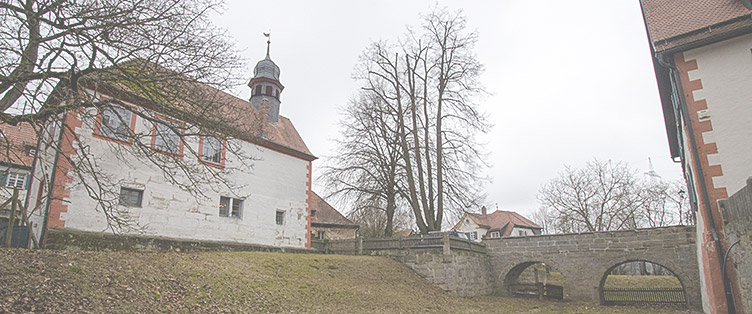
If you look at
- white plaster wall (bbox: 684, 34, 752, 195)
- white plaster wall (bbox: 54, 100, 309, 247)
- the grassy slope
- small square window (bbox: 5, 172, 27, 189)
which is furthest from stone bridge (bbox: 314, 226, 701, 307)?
small square window (bbox: 5, 172, 27, 189)

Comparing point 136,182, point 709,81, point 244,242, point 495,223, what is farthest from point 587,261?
point 495,223

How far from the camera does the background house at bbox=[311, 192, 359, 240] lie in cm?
2905

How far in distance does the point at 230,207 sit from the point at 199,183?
Result: 6594 mm

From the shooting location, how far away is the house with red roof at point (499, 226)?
4819cm

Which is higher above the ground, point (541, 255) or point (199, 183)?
point (199, 183)

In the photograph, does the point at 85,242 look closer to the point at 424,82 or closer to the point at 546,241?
the point at 424,82

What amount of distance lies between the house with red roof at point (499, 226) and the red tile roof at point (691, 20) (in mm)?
39952

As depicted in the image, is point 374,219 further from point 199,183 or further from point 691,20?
point 691,20

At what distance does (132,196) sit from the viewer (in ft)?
42.4

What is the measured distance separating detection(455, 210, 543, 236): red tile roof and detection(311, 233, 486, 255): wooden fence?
100 feet

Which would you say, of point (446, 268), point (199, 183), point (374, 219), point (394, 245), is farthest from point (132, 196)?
point (374, 219)

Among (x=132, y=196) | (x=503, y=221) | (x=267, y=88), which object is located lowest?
(x=132, y=196)

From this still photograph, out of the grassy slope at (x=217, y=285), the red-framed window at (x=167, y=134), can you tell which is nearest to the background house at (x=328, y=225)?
the grassy slope at (x=217, y=285)

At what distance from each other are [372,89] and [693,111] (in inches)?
564
